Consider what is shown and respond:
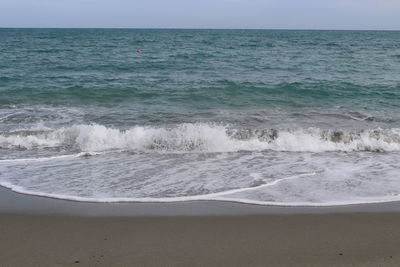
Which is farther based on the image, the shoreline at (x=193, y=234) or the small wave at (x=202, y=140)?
the small wave at (x=202, y=140)

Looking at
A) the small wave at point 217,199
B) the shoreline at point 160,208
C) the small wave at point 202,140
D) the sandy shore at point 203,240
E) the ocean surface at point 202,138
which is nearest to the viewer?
the sandy shore at point 203,240

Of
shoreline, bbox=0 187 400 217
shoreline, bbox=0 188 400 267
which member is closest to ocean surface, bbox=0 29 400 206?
shoreline, bbox=0 187 400 217

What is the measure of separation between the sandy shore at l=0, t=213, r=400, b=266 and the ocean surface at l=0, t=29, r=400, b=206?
66 centimetres

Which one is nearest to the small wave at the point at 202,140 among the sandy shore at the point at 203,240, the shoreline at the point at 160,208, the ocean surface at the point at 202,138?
the ocean surface at the point at 202,138

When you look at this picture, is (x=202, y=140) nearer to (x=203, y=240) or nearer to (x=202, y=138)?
(x=202, y=138)

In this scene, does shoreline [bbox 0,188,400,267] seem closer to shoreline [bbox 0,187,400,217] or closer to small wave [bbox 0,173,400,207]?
shoreline [bbox 0,187,400,217]

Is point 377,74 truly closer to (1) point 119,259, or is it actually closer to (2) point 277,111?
(2) point 277,111

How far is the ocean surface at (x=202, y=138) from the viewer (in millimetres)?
6102

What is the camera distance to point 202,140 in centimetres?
883

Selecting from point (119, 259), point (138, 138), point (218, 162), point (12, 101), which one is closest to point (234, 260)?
point (119, 259)

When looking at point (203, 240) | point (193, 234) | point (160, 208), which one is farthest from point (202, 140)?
point (203, 240)

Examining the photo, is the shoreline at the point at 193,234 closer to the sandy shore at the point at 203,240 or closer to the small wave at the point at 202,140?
the sandy shore at the point at 203,240

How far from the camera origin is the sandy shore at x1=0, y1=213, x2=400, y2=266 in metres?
3.97

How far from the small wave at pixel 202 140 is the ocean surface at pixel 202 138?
2cm
